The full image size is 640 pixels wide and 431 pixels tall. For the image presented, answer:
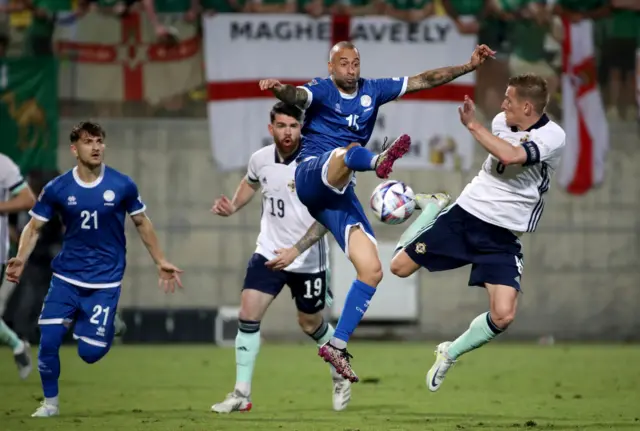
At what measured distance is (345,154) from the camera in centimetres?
704

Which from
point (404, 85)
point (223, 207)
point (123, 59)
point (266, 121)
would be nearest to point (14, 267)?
point (223, 207)

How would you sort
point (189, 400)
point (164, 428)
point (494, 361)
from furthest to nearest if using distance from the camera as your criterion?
point (494, 361), point (189, 400), point (164, 428)

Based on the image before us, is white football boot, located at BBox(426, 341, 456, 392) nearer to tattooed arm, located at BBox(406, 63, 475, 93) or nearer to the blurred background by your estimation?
tattooed arm, located at BBox(406, 63, 475, 93)

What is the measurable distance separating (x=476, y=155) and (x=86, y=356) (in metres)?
8.06

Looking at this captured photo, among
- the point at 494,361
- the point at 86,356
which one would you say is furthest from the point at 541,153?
the point at 494,361

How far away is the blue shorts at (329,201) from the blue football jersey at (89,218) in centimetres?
145

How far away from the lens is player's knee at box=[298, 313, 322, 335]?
8625 millimetres

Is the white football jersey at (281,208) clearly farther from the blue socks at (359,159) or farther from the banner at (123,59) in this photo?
Result: the banner at (123,59)

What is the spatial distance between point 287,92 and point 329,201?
2.38 ft

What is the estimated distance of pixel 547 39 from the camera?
49.7 ft

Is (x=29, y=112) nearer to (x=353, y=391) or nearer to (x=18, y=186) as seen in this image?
(x=18, y=186)

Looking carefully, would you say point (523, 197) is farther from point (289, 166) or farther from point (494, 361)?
point (494, 361)

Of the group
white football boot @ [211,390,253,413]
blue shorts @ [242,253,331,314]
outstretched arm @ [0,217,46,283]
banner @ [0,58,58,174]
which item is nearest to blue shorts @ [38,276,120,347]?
outstretched arm @ [0,217,46,283]

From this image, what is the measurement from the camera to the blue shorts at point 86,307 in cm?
804
